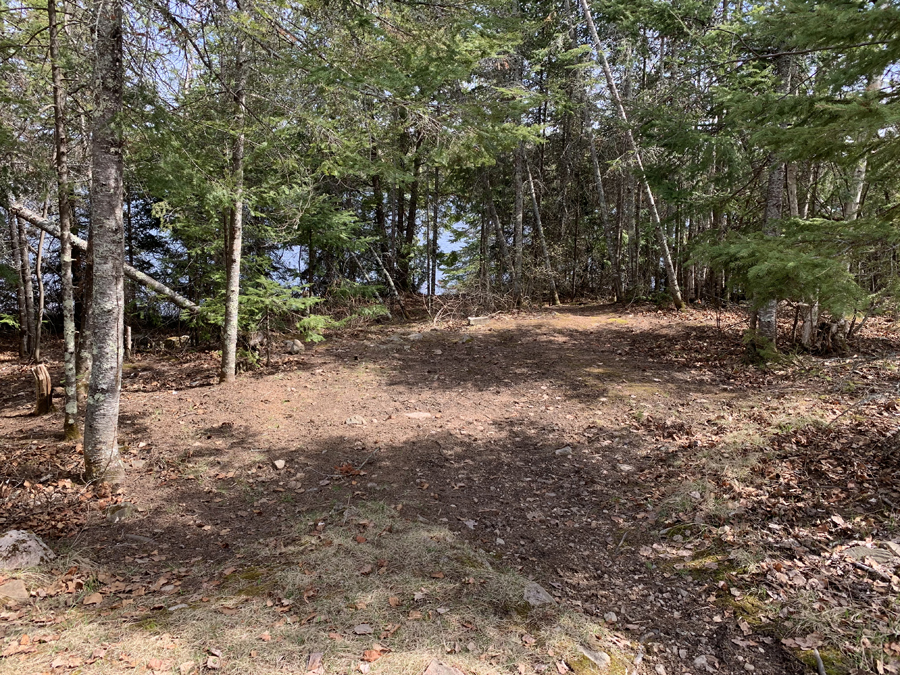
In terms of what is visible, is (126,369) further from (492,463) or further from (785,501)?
(785,501)

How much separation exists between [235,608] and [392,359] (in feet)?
22.5

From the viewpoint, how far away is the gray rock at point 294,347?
1031 cm

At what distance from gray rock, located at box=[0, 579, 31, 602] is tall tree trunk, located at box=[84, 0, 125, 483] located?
5.94 feet

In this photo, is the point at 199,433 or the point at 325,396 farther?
the point at 325,396

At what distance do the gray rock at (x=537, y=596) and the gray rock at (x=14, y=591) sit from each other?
3.55m

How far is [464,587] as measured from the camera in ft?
11.2

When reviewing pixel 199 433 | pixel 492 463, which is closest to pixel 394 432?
pixel 492 463

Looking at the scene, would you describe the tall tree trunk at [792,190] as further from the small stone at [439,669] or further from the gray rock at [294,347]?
the gray rock at [294,347]

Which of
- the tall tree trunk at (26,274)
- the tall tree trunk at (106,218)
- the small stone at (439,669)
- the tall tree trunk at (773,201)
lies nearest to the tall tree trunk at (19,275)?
the tall tree trunk at (26,274)

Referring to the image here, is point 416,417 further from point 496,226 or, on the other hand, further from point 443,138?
point 496,226

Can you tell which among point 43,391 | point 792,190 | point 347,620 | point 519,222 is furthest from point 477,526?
point 519,222

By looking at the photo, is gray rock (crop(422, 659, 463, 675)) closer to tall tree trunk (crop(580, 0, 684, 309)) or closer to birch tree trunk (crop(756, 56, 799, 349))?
birch tree trunk (crop(756, 56, 799, 349))

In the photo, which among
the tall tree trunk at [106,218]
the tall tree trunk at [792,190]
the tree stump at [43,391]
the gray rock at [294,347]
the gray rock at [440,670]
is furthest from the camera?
the gray rock at [294,347]

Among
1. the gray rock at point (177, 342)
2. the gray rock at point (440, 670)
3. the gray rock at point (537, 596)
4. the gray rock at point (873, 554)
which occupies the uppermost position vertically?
the gray rock at point (177, 342)
